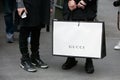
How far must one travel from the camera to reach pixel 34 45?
6.13 metres

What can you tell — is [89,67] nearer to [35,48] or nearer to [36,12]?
[35,48]

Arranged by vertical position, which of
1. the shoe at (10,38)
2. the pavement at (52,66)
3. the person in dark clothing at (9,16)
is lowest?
the pavement at (52,66)

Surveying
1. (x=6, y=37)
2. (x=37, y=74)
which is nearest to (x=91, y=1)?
(x=37, y=74)

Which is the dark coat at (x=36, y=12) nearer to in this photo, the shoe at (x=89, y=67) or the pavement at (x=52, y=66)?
the pavement at (x=52, y=66)

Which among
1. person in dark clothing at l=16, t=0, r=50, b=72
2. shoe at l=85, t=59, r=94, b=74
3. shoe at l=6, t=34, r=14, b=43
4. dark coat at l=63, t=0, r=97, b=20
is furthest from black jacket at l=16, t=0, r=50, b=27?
shoe at l=6, t=34, r=14, b=43

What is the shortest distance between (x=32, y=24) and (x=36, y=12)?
0.67 ft

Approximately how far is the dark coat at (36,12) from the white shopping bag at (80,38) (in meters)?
0.26

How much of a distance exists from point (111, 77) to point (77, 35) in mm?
866

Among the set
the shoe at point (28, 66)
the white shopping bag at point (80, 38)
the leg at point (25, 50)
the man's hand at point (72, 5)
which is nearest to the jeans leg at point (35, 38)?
the leg at point (25, 50)

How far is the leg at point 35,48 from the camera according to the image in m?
6.07

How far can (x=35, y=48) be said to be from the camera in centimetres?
615

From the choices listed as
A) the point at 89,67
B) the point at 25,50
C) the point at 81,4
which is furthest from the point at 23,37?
the point at 89,67

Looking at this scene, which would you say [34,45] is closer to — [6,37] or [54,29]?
[54,29]

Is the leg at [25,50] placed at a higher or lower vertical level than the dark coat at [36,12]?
lower
